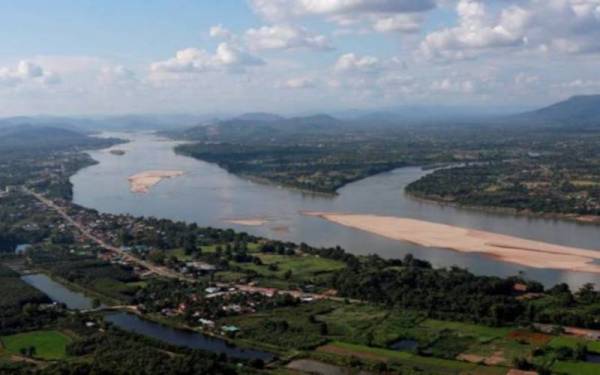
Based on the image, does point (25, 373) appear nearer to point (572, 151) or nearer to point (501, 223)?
point (501, 223)

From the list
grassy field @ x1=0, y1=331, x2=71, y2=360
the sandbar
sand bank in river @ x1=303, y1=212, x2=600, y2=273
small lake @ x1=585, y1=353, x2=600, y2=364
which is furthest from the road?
small lake @ x1=585, y1=353, x2=600, y2=364

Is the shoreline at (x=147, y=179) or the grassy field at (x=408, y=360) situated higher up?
the shoreline at (x=147, y=179)

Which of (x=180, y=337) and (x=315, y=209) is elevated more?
(x=315, y=209)

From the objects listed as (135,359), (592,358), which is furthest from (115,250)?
(592,358)

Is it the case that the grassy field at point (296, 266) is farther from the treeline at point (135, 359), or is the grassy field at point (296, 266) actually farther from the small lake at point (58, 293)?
the treeline at point (135, 359)

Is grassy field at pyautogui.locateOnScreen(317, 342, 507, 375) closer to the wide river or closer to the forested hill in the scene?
the wide river

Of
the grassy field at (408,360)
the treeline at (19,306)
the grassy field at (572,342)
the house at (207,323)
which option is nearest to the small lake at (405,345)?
the grassy field at (408,360)

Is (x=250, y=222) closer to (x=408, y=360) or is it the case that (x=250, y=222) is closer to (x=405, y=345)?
(x=405, y=345)
